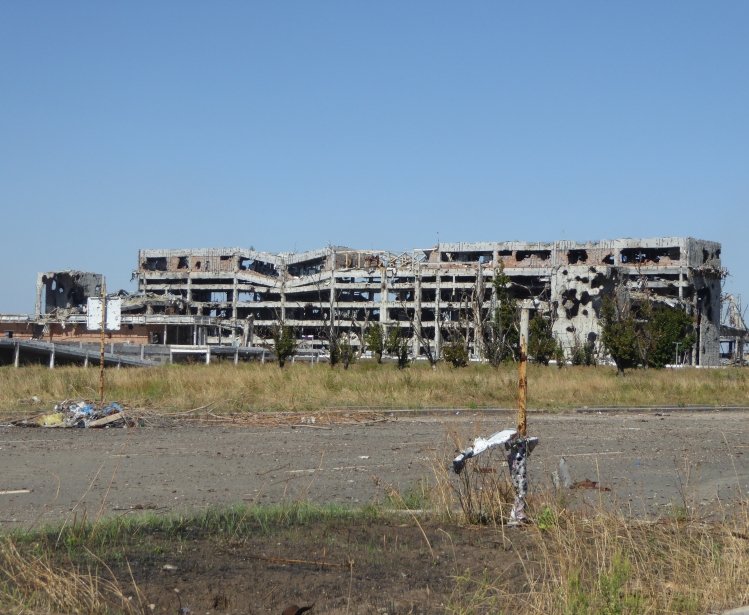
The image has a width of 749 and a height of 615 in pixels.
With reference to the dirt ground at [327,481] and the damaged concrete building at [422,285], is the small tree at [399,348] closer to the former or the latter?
the damaged concrete building at [422,285]

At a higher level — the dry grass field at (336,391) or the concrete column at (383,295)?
the concrete column at (383,295)

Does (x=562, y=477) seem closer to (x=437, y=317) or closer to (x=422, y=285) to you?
(x=437, y=317)

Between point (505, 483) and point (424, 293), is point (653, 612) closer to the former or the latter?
point (505, 483)

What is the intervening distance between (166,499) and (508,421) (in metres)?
12.0

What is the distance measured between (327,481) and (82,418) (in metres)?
9.08

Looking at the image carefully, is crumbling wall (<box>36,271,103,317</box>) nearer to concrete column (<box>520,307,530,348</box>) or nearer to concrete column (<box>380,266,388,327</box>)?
concrete column (<box>380,266,388,327</box>)

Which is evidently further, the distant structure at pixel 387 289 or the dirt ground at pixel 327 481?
the distant structure at pixel 387 289

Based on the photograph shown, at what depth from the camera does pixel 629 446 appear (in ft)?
53.3

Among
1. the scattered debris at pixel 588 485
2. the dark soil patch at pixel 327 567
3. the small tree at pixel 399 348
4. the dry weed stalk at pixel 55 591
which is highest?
the small tree at pixel 399 348

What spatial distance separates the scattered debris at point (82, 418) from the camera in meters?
19.0

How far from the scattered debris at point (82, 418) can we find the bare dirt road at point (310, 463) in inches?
26.6

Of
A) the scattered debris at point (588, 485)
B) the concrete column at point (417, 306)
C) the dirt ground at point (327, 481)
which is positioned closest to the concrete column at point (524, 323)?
the dirt ground at point (327, 481)

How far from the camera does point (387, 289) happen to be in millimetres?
111312

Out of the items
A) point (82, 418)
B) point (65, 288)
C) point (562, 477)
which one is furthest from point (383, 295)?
point (562, 477)
